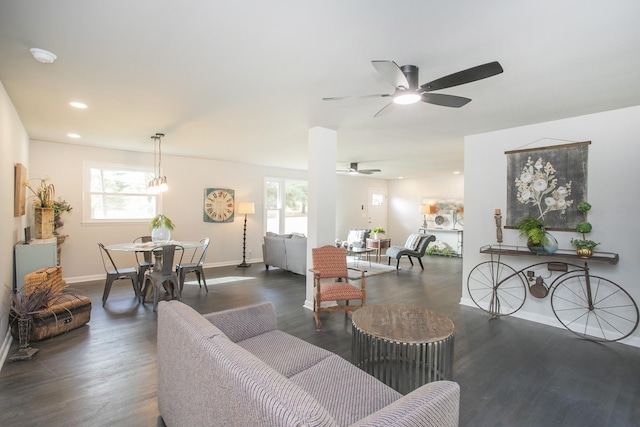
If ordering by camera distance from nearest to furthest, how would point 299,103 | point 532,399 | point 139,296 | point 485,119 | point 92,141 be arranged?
point 532,399 → point 299,103 → point 485,119 → point 139,296 → point 92,141

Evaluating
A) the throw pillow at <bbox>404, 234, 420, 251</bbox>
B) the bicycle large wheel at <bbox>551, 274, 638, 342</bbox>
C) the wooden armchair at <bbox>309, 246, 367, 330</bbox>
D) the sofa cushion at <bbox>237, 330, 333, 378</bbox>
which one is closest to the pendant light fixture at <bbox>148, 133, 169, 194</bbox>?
the wooden armchair at <bbox>309, 246, 367, 330</bbox>

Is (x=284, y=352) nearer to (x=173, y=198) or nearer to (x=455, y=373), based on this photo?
(x=455, y=373)

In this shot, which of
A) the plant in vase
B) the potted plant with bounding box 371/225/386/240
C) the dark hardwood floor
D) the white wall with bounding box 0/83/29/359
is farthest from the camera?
the potted plant with bounding box 371/225/386/240

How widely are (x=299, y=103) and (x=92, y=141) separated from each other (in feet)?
13.8

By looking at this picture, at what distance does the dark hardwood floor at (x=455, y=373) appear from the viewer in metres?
2.07

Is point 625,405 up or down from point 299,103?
down

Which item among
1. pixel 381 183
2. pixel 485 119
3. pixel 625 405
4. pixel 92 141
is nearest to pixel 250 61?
pixel 485 119

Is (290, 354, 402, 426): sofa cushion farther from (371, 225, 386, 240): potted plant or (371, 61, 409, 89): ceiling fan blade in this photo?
(371, 225, 386, 240): potted plant

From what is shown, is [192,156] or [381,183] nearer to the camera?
[192,156]

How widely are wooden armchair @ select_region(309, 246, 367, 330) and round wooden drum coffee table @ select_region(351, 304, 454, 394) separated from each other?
3.53ft

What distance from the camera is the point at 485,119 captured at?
3.76 m

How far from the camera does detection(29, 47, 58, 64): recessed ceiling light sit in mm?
2188

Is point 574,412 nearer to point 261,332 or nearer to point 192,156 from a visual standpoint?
point 261,332

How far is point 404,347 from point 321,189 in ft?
7.96
